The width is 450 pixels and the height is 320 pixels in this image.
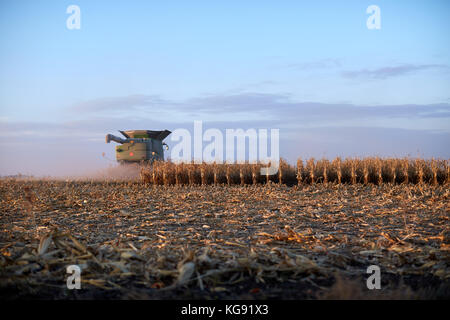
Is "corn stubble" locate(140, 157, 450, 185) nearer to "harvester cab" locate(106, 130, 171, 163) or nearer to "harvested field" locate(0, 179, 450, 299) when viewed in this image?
"harvester cab" locate(106, 130, 171, 163)

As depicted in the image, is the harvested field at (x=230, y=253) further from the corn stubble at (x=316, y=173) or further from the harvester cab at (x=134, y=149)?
the harvester cab at (x=134, y=149)

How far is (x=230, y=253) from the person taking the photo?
347 cm

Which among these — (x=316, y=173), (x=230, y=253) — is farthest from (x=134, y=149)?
(x=230, y=253)

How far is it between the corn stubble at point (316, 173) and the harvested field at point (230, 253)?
6526mm

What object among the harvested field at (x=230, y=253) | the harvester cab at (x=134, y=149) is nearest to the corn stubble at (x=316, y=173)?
the harvester cab at (x=134, y=149)

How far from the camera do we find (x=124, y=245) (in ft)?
13.8

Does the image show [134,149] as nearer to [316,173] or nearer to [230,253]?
[316,173]

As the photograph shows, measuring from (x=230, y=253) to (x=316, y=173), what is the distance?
11.2 metres

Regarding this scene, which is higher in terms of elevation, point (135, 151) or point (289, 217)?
point (135, 151)

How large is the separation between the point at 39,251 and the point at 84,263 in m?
0.55

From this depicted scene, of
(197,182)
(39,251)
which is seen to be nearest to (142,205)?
(39,251)

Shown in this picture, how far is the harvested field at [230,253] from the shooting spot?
2.76m

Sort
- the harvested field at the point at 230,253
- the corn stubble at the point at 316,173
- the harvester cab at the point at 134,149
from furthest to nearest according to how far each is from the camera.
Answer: the harvester cab at the point at 134,149 → the corn stubble at the point at 316,173 → the harvested field at the point at 230,253
